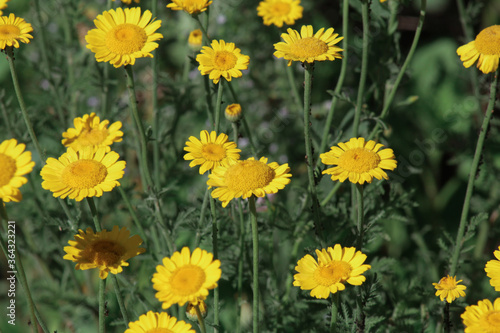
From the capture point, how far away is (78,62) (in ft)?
11.6

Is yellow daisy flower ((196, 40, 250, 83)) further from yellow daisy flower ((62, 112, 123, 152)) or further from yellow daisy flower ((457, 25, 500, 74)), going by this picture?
yellow daisy flower ((457, 25, 500, 74))

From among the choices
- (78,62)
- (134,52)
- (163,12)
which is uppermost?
(163,12)

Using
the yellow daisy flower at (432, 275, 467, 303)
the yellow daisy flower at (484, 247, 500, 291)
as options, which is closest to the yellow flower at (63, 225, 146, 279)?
the yellow daisy flower at (432, 275, 467, 303)

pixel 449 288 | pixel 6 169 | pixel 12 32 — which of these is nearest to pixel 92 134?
pixel 12 32

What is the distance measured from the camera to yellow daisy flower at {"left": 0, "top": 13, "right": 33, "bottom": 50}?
75.0 inches

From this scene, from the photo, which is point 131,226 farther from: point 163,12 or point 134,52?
point 163,12

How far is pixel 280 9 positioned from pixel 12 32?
4.02 feet

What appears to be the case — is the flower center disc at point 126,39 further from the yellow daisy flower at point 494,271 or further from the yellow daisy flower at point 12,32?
the yellow daisy flower at point 494,271

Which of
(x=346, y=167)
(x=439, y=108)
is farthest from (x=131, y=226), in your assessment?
(x=439, y=108)

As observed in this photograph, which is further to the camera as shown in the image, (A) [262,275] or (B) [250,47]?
(B) [250,47]

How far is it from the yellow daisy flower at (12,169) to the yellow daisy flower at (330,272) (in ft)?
2.87

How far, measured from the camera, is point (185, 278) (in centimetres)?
160

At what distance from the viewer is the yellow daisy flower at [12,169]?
5.04 feet

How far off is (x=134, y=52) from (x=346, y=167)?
86 centimetres
